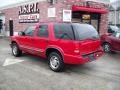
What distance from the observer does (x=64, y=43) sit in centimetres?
666

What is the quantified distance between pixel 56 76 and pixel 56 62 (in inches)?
26.3

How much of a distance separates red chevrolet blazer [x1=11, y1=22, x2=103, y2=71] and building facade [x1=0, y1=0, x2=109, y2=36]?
17.7ft

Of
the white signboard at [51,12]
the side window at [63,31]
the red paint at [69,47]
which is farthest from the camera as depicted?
A: the white signboard at [51,12]

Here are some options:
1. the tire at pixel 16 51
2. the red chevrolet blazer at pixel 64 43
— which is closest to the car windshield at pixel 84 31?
the red chevrolet blazer at pixel 64 43

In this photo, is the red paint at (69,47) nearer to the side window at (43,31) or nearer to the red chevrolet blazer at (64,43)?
the red chevrolet blazer at (64,43)

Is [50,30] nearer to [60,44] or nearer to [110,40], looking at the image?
[60,44]

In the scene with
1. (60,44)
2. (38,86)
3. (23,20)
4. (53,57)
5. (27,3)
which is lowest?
(38,86)

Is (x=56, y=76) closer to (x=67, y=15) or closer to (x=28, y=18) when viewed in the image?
(x=67, y=15)

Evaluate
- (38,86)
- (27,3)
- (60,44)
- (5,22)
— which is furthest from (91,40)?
A: (5,22)

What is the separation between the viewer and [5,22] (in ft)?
67.3

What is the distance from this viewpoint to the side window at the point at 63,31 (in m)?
6.59

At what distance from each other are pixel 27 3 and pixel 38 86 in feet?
39.6

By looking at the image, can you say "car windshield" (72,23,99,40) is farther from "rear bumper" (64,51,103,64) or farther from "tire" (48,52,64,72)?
"tire" (48,52,64,72)

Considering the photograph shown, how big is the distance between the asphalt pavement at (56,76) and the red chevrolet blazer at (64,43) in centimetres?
55
